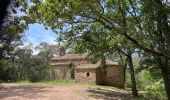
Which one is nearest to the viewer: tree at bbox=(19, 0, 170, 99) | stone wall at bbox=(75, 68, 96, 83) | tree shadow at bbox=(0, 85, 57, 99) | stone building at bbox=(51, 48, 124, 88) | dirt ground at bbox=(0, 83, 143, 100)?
tree at bbox=(19, 0, 170, 99)

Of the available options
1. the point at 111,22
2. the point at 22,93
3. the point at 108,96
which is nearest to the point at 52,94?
the point at 22,93

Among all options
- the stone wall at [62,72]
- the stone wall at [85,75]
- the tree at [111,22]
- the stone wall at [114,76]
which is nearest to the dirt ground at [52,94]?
the tree at [111,22]

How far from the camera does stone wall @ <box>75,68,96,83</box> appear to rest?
46625 millimetres

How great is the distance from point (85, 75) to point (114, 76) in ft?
14.9

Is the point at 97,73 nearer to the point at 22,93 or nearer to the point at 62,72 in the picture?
the point at 62,72

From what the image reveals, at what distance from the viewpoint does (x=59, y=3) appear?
15148 mm

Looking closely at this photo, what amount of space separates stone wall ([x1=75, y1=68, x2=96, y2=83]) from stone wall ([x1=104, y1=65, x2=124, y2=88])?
276 centimetres

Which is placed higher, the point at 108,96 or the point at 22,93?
the point at 22,93

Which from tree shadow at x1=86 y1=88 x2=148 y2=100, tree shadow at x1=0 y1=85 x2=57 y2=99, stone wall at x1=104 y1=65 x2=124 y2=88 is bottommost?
tree shadow at x1=86 y1=88 x2=148 y2=100

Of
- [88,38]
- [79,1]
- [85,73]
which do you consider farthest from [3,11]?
[85,73]

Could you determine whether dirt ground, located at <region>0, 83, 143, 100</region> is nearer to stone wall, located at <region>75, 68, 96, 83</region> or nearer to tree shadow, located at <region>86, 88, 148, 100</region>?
tree shadow, located at <region>86, 88, 148, 100</region>

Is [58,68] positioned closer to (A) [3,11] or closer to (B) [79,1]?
(B) [79,1]

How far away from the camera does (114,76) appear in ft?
159

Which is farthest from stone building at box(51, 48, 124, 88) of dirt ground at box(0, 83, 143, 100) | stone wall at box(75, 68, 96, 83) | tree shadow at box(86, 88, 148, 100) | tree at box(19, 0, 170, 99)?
tree at box(19, 0, 170, 99)
